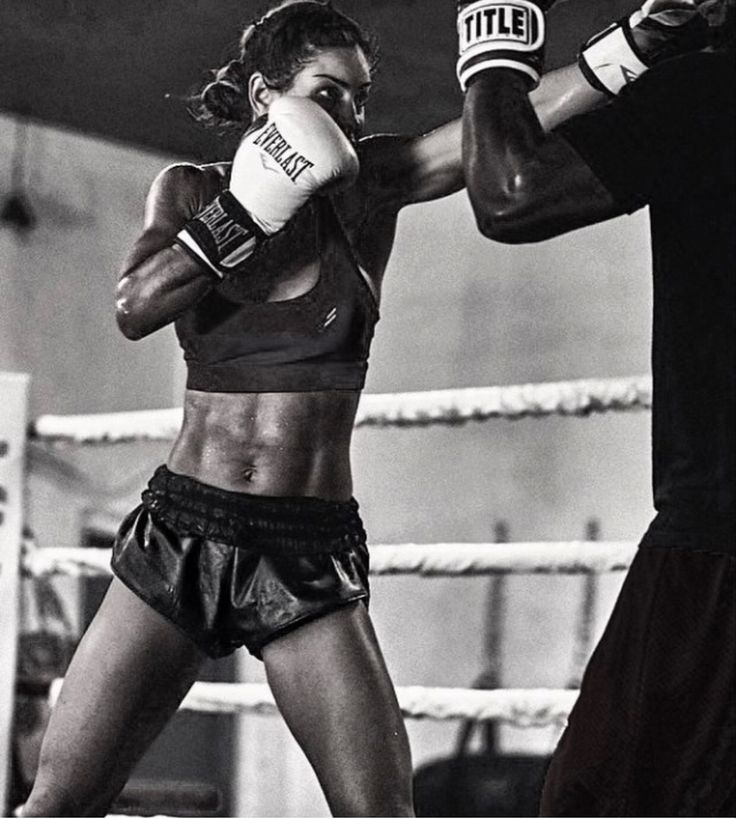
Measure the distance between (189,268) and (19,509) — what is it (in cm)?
108

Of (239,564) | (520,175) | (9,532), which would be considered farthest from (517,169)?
(9,532)

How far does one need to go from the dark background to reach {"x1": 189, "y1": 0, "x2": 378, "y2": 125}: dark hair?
126mm

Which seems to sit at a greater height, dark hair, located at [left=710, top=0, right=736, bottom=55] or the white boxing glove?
dark hair, located at [left=710, top=0, right=736, bottom=55]

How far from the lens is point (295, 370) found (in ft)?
5.08

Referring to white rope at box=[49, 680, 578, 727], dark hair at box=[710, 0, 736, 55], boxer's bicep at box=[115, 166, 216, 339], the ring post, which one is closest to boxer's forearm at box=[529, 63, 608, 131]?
dark hair at box=[710, 0, 736, 55]

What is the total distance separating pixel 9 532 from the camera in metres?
2.45

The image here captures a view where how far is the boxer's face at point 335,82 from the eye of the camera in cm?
160

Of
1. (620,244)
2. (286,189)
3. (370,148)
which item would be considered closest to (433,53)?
(370,148)

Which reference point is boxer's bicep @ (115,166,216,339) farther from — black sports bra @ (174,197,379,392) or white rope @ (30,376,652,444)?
white rope @ (30,376,652,444)

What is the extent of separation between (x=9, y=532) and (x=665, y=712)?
154cm

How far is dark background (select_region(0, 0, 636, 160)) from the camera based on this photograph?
6.18 feet

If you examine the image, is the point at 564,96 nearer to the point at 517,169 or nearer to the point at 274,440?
the point at 517,169

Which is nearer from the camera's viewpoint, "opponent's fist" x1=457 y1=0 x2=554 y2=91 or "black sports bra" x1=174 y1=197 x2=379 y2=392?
"opponent's fist" x1=457 y1=0 x2=554 y2=91

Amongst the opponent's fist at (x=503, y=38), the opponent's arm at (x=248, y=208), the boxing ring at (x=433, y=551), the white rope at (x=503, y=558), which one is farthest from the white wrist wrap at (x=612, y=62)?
the white rope at (x=503, y=558)
